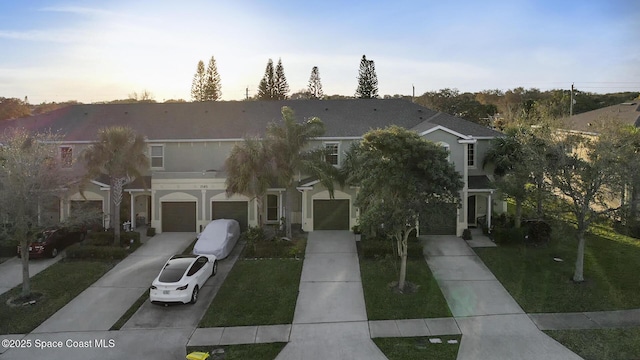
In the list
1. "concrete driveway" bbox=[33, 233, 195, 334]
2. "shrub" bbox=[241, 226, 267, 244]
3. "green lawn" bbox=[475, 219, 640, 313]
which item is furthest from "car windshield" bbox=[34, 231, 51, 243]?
"green lawn" bbox=[475, 219, 640, 313]

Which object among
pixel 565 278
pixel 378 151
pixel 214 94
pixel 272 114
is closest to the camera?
pixel 378 151

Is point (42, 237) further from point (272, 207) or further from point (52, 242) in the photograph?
point (272, 207)

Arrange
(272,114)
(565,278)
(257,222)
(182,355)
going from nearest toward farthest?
(182,355) < (565,278) < (257,222) < (272,114)

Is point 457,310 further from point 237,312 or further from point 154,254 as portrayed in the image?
point 154,254

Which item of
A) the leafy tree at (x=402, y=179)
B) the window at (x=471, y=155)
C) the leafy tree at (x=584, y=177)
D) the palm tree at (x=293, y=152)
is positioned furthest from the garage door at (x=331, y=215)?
the leafy tree at (x=584, y=177)

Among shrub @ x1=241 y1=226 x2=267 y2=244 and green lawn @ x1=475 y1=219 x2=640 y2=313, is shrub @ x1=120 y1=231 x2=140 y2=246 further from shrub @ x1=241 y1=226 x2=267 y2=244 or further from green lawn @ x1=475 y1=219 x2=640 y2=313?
green lawn @ x1=475 y1=219 x2=640 y2=313

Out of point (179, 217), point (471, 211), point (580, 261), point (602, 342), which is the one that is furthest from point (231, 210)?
point (602, 342)

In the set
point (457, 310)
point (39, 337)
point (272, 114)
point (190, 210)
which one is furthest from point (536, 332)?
point (272, 114)
